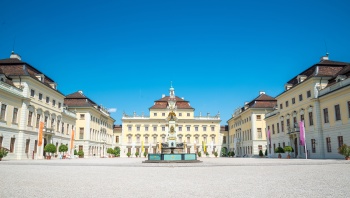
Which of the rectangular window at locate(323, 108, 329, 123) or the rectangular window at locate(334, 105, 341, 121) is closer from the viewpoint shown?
the rectangular window at locate(334, 105, 341, 121)

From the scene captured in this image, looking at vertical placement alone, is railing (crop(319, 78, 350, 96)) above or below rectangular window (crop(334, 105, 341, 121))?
above

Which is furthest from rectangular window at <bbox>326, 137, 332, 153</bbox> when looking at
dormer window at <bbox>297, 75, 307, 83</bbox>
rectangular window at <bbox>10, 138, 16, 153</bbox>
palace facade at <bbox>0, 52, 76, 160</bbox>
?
Answer: rectangular window at <bbox>10, 138, 16, 153</bbox>

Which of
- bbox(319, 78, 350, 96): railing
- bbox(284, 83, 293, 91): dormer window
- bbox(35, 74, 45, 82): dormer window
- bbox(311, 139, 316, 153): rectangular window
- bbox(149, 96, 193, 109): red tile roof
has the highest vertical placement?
bbox(149, 96, 193, 109): red tile roof

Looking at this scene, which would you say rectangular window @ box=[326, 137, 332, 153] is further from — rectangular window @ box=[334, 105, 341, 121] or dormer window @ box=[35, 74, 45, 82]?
dormer window @ box=[35, 74, 45, 82]

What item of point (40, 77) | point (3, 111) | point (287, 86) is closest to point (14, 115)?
point (3, 111)

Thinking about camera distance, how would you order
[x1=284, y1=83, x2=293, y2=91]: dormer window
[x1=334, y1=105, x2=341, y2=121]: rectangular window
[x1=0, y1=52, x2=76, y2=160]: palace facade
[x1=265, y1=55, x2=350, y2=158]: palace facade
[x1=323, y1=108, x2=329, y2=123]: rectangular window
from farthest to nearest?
[x1=284, y1=83, x2=293, y2=91]: dormer window, [x1=323, y1=108, x2=329, y2=123]: rectangular window, [x1=0, y1=52, x2=76, y2=160]: palace facade, [x1=334, y1=105, x2=341, y2=121]: rectangular window, [x1=265, y1=55, x2=350, y2=158]: palace facade

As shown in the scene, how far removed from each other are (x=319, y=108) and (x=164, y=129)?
156 feet

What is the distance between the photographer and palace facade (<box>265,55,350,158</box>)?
29.2m

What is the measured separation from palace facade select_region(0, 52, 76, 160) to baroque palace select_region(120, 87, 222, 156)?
33.5 meters

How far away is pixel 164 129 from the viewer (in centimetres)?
7625

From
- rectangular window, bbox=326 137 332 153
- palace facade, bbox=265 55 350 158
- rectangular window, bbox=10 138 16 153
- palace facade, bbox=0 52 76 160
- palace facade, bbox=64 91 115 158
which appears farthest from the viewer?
palace facade, bbox=64 91 115 158

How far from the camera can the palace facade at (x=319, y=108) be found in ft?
95.9

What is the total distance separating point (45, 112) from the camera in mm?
39875

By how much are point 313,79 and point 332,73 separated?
8.40 ft
